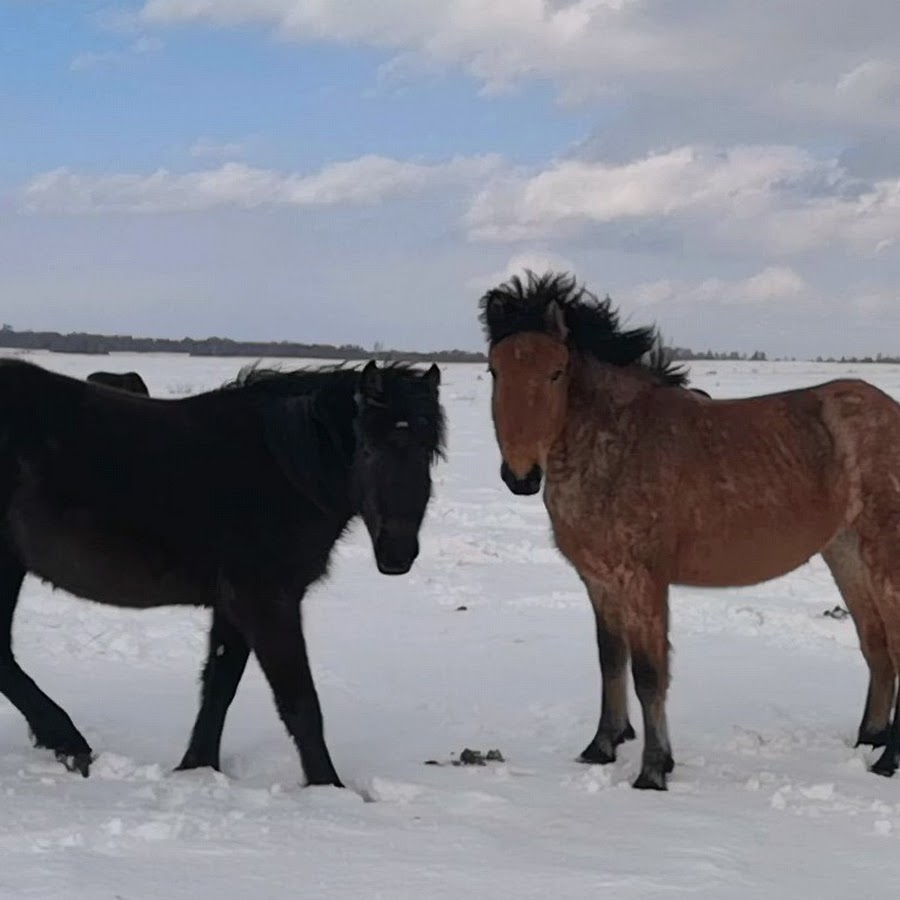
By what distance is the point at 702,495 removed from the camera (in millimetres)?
5340

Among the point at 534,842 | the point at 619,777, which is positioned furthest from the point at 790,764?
the point at 534,842

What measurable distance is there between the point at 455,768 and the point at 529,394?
1.65m

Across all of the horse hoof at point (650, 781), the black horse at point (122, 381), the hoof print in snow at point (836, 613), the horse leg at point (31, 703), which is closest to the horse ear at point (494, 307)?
the horse hoof at point (650, 781)

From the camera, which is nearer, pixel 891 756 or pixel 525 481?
pixel 525 481

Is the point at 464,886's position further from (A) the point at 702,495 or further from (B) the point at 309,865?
(A) the point at 702,495

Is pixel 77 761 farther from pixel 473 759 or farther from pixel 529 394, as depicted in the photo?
pixel 529 394

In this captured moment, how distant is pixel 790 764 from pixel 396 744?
1.81 metres

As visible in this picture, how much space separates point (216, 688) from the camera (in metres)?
5.16

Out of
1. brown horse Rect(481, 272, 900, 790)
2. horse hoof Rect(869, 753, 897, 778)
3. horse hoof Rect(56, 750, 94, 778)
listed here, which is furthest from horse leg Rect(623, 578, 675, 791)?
horse hoof Rect(56, 750, 94, 778)

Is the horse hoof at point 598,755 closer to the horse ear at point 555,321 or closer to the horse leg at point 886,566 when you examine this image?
the horse leg at point 886,566

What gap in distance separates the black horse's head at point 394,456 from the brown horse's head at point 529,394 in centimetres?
35

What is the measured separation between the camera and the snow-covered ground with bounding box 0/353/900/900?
3.66 metres

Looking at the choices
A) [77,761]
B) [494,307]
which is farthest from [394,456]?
[77,761]

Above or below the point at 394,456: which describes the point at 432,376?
above
